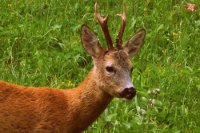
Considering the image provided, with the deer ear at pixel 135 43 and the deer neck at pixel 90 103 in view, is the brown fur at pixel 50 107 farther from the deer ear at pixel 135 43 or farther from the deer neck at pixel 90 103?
the deer ear at pixel 135 43

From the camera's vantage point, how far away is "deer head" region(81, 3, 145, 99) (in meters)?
6.96

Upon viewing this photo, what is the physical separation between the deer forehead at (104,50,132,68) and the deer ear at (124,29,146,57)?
24 cm

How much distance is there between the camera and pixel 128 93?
684 cm

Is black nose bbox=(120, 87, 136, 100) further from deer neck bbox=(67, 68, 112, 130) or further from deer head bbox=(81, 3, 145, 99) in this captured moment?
deer neck bbox=(67, 68, 112, 130)

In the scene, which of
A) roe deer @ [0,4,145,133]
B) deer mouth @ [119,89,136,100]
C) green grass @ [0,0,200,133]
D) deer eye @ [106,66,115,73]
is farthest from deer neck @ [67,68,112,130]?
green grass @ [0,0,200,133]

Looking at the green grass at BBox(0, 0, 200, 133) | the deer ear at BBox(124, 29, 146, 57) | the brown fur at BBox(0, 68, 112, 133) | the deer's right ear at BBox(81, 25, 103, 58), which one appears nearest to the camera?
the brown fur at BBox(0, 68, 112, 133)

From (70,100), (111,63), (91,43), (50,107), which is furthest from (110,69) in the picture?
(50,107)

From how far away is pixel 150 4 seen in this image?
1042cm

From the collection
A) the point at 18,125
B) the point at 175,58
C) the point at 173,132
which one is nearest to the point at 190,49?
the point at 175,58

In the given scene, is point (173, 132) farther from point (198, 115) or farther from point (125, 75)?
point (125, 75)

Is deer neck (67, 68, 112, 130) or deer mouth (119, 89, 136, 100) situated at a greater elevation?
deer mouth (119, 89, 136, 100)

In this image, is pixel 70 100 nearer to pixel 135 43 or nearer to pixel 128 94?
pixel 128 94

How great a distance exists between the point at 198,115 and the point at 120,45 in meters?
1.44

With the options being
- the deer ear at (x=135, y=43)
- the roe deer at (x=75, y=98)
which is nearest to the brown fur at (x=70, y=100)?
the roe deer at (x=75, y=98)
